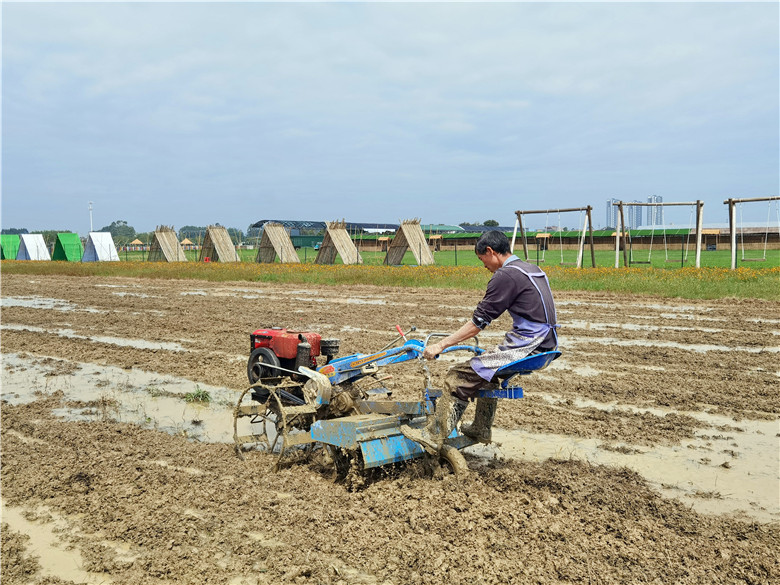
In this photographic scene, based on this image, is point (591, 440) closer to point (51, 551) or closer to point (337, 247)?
point (51, 551)

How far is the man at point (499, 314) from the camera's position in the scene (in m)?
4.36

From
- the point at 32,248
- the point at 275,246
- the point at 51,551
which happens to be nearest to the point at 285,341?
the point at 51,551

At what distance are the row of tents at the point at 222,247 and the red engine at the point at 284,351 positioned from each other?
85.0 feet

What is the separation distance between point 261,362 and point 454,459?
98.4 inches

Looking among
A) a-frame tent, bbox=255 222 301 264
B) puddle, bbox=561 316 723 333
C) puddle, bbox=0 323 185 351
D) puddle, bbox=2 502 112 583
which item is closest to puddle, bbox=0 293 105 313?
puddle, bbox=0 323 185 351

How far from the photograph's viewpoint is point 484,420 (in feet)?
15.9

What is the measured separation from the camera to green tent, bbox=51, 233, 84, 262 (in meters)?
49.5

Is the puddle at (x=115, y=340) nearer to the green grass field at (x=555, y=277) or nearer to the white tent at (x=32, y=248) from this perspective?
the green grass field at (x=555, y=277)

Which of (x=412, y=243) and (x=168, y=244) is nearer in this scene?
(x=412, y=243)

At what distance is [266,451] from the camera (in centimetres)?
586

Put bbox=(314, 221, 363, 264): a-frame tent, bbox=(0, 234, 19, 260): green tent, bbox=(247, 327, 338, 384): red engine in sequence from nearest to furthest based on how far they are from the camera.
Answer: bbox=(247, 327, 338, 384): red engine, bbox=(314, 221, 363, 264): a-frame tent, bbox=(0, 234, 19, 260): green tent

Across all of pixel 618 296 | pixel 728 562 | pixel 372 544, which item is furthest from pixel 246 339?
pixel 618 296

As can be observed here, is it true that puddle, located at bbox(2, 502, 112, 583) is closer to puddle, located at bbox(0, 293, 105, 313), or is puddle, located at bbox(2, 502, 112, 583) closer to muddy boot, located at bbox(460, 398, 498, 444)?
muddy boot, located at bbox(460, 398, 498, 444)

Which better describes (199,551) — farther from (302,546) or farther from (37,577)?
(37,577)
